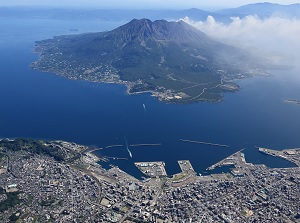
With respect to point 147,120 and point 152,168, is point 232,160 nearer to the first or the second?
point 152,168

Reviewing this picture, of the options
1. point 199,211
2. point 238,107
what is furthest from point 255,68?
point 199,211

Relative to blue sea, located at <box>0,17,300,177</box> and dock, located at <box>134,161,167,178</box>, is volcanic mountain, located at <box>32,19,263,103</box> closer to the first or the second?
blue sea, located at <box>0,17,300,177</box>

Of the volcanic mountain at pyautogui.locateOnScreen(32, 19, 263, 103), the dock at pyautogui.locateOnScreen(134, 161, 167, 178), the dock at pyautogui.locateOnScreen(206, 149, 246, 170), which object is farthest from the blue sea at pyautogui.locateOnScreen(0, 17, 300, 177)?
the volcanic mountain at pyautogui.locateOnScreen(32, 19, 263, 103)

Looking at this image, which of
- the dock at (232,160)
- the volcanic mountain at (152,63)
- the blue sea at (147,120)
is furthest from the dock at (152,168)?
the volcanic mountain at (152,63)

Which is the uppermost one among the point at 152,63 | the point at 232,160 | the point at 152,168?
the point at 152,63

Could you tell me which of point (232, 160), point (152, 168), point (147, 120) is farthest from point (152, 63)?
point (152, 168)

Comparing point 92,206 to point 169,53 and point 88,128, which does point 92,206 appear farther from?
point 169,53
